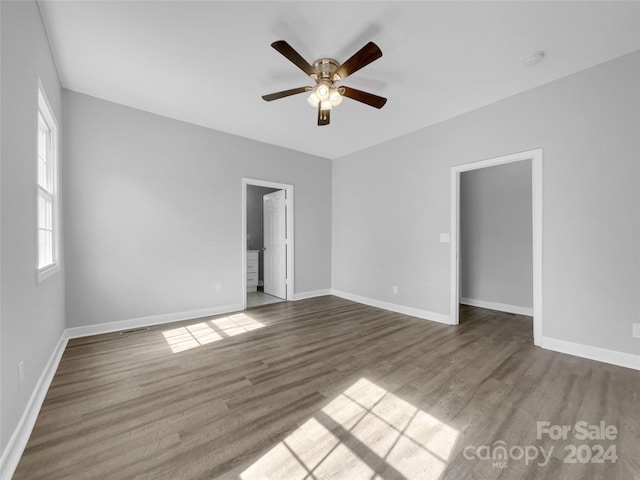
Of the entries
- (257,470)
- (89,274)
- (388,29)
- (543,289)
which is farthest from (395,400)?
(89,274)

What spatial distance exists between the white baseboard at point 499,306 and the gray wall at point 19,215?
18.3ft

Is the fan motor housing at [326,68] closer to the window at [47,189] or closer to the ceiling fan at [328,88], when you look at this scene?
the ceiling fan at [328,88]

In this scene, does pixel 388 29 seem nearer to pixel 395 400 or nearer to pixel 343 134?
pixel 343 134

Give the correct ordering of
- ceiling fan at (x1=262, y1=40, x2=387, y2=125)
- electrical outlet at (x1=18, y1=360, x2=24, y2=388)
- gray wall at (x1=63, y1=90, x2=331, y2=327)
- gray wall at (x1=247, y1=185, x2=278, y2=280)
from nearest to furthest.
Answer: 1. electrical outlet at (x1=18, y1=360, x2=24, y2=388)
2. ceiling fan at (x1=262, y1=40, x2=387, y2=125)
3. gray wall at (x1=63, y1=90, x2=331, y2=327)
4. gray wall at (x1=247, y1=185, x2=278, y2=280)

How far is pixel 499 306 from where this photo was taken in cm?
440

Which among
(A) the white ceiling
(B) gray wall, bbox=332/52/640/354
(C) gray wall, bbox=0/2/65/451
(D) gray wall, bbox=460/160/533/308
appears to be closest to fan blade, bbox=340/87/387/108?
(A) the white ceiling

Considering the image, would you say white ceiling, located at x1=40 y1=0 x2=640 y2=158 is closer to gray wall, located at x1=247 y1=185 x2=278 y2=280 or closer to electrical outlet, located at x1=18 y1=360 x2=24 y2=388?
electrical outlet, located at x1=18 y1=360 x2=24 y2=388

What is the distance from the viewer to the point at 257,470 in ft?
4.39

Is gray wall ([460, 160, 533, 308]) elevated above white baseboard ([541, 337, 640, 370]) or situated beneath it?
elevated above

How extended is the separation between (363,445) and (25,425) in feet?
6.63

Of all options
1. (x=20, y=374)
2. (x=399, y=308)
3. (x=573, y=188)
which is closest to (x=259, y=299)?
(x=399, y=308)

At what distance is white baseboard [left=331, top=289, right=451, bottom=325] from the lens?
375cm

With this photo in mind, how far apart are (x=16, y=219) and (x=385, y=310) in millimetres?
4298

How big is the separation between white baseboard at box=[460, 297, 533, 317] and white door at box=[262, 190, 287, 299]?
11.4 feet
